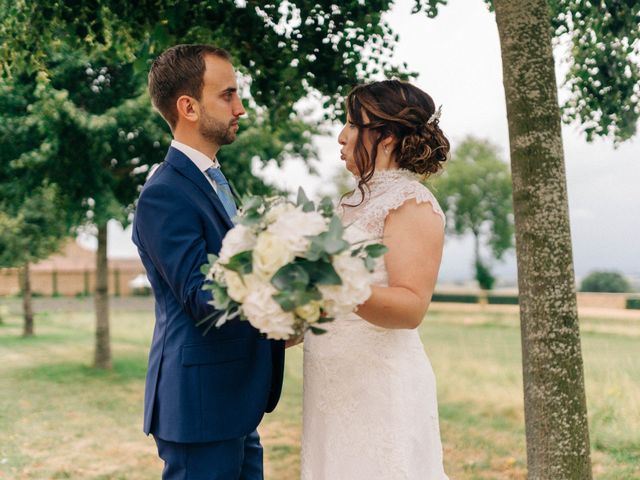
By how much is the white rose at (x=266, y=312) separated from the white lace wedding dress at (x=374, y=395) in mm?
844

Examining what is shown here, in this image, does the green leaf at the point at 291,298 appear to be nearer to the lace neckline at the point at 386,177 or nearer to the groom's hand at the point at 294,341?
the groom's hand at the point at 294,341

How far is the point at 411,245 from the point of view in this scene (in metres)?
2.63

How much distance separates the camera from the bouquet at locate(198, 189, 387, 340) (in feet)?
6.81

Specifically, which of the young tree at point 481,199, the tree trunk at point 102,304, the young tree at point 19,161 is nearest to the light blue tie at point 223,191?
the young tree at point 19,161

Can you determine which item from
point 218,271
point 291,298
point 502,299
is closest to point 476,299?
point 502,299

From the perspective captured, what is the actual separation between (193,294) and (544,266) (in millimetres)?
2519

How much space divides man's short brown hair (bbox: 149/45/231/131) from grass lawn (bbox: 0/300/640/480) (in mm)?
4452

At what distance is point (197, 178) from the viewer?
2.87m

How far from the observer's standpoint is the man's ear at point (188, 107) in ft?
9.86

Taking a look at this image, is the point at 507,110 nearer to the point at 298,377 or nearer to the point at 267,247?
the point at 267,247

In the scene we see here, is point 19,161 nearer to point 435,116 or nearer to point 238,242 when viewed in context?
point 435,116

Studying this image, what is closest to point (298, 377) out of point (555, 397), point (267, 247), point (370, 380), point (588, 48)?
point (588, 48)

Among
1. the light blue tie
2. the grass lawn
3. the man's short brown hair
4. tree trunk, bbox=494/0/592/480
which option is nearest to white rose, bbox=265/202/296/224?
the light blue tie

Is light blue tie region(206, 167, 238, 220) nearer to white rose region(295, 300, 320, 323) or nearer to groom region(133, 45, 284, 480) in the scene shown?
groom region(133, 45, 284, 480)
